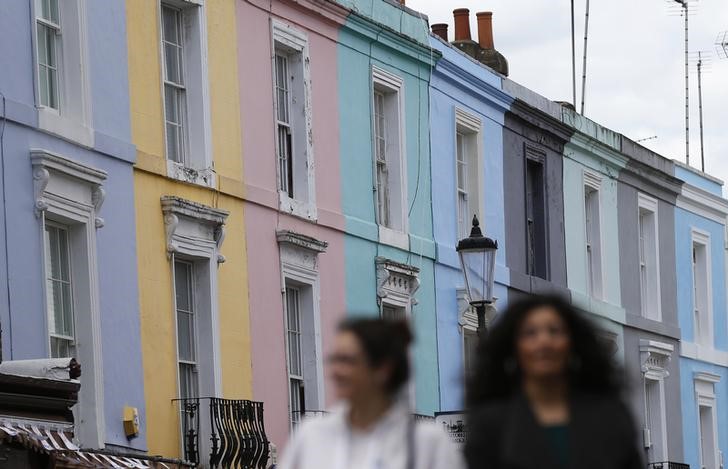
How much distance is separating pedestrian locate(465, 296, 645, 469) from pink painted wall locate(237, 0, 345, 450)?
47.3 ft

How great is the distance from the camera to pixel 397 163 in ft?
78.8

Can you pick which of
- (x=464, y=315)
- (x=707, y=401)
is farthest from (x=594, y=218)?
(x=464, y=315)

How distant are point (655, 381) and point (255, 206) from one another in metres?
12.7

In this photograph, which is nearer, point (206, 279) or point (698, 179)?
point (206, 279)

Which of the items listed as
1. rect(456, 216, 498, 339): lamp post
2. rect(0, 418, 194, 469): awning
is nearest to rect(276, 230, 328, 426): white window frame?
rect(456, 216, 498, 339): lamp post

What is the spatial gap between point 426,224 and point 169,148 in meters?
5.81

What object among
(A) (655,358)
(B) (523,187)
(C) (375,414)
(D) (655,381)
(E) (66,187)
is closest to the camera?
(C) (375,414)

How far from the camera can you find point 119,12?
1822 cm

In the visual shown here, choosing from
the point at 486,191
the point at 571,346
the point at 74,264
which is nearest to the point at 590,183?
the point at 486,191

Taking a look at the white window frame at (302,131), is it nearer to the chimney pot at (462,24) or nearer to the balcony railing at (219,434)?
the balcony railing at (219,434)

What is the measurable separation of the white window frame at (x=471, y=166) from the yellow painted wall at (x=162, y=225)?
622cm

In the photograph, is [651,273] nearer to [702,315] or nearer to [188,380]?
[702,315]

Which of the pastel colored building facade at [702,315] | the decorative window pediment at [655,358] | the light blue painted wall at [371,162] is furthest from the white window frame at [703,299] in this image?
the light blue painted wall at [371,162]

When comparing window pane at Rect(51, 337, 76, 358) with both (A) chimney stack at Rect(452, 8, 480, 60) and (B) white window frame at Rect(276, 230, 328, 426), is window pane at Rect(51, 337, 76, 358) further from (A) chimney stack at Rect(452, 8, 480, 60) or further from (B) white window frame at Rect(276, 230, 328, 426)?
(A) chimney stack at Rect(452, 8, 480, 60)
